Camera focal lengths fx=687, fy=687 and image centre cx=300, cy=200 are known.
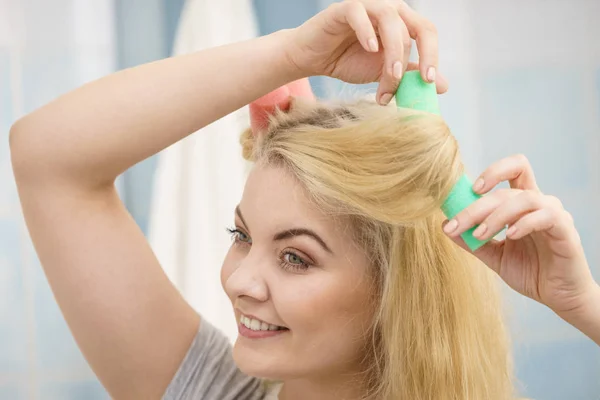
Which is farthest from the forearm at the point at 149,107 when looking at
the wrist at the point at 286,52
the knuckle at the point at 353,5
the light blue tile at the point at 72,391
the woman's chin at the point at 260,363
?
the light blue tile at the point at 72,391

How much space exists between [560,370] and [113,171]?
1230 millimetres

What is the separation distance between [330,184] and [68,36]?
29.8 inches

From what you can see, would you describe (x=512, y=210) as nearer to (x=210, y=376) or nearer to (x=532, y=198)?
(x=532, y=198)

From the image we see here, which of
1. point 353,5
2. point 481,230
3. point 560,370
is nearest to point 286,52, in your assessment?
point 353,5

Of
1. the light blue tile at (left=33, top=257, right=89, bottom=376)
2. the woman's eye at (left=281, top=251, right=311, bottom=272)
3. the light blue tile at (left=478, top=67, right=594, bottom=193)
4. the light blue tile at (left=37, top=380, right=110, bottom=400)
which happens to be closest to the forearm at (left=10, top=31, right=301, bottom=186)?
the woman's eye at (left=281, top=251, right=311, bottom=272)

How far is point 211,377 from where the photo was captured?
1157 mm

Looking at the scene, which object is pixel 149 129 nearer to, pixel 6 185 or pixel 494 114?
pixel 6 185

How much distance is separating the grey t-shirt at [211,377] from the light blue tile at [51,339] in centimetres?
41

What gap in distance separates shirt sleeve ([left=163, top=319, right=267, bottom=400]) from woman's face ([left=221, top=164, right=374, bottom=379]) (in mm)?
160

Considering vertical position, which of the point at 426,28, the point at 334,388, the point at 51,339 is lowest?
the point at 334,388

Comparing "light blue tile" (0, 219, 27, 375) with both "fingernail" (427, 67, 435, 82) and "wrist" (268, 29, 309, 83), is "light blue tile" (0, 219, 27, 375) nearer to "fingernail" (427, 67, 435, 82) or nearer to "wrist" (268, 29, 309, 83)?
"wrist" (268, 29, 309, 83)

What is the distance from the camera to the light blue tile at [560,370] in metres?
1.68

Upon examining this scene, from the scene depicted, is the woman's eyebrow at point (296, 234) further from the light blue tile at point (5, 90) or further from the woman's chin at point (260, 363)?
the light blue tile at point (5, 90)

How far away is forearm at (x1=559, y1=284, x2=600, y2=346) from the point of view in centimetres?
90
